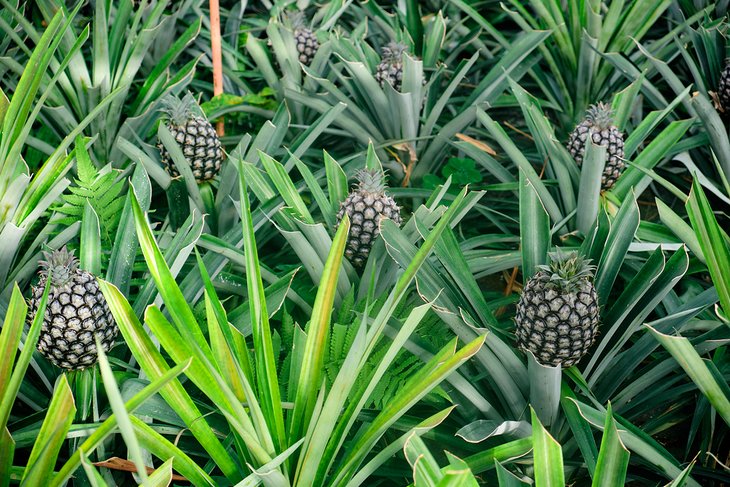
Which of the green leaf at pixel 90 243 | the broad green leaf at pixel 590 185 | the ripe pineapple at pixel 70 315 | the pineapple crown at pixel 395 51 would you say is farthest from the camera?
the pineapple crown at pixel 395 51

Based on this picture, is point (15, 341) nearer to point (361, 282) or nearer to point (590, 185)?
point (361, 282)

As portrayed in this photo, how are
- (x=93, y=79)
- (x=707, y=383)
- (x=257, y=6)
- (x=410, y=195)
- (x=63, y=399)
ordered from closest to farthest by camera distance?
(x=63, y=399) < (x=707, y=383) < (x=410, y=195) < (x=93, y=79) < (x=257, y=6)

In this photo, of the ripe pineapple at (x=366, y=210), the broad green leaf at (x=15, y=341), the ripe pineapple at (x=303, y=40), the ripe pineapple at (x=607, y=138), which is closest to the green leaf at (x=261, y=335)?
the broad green leaf at (x=15, y=341)

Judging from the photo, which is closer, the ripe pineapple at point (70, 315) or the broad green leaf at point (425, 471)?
the broad green leaf at point (425, 471)

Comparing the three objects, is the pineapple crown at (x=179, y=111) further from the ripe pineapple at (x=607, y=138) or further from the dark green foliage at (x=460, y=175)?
the ripe pineapple at (x=607, y=138)

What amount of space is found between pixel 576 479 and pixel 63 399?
716 mm

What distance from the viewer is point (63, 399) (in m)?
0.75

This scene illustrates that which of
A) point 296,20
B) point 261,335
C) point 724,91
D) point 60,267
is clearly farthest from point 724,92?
point 60,267

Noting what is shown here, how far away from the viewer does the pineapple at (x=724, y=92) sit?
4.97 feet

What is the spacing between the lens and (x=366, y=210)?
1.12m

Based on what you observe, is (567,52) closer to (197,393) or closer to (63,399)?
(197,393)

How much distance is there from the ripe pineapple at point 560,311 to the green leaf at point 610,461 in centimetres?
17

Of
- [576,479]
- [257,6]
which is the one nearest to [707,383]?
[576,479]

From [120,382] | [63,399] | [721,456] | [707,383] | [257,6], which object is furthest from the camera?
[257,6]
